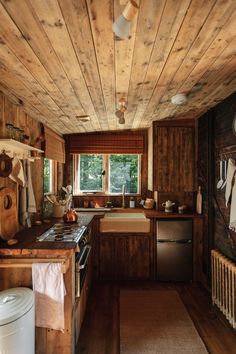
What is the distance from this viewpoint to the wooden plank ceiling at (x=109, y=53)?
44.1 inches

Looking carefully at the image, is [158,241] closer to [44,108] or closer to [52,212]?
[52,212]

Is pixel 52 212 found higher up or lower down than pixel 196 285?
higher up

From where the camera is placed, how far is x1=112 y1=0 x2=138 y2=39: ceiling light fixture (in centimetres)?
93

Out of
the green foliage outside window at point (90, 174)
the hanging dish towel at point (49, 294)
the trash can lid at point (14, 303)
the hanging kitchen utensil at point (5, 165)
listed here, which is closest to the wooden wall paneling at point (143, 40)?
the hanging kitchen utensil at point (5, 165)

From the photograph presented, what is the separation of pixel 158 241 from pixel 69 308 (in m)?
1.77

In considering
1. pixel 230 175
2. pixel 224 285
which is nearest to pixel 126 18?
pixel 230 175

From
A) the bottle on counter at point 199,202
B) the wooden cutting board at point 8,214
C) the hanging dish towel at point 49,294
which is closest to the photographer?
the hanging dish towel at point 49,294

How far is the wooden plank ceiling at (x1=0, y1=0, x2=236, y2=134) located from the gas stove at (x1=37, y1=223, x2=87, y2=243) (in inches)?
48.6

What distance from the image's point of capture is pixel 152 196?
4.03 m

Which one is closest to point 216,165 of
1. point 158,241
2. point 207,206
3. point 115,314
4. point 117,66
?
point 207,206

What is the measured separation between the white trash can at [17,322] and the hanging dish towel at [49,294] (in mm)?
93

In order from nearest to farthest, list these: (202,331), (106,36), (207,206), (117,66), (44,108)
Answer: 1. (106,36)
2. (117,66)
3. (202,331)
4. (44,108)
5. (207,206)

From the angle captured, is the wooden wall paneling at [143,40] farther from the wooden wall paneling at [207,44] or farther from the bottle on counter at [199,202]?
the bottle on counter at [199,202]

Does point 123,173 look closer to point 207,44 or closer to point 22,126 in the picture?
point 22,126
